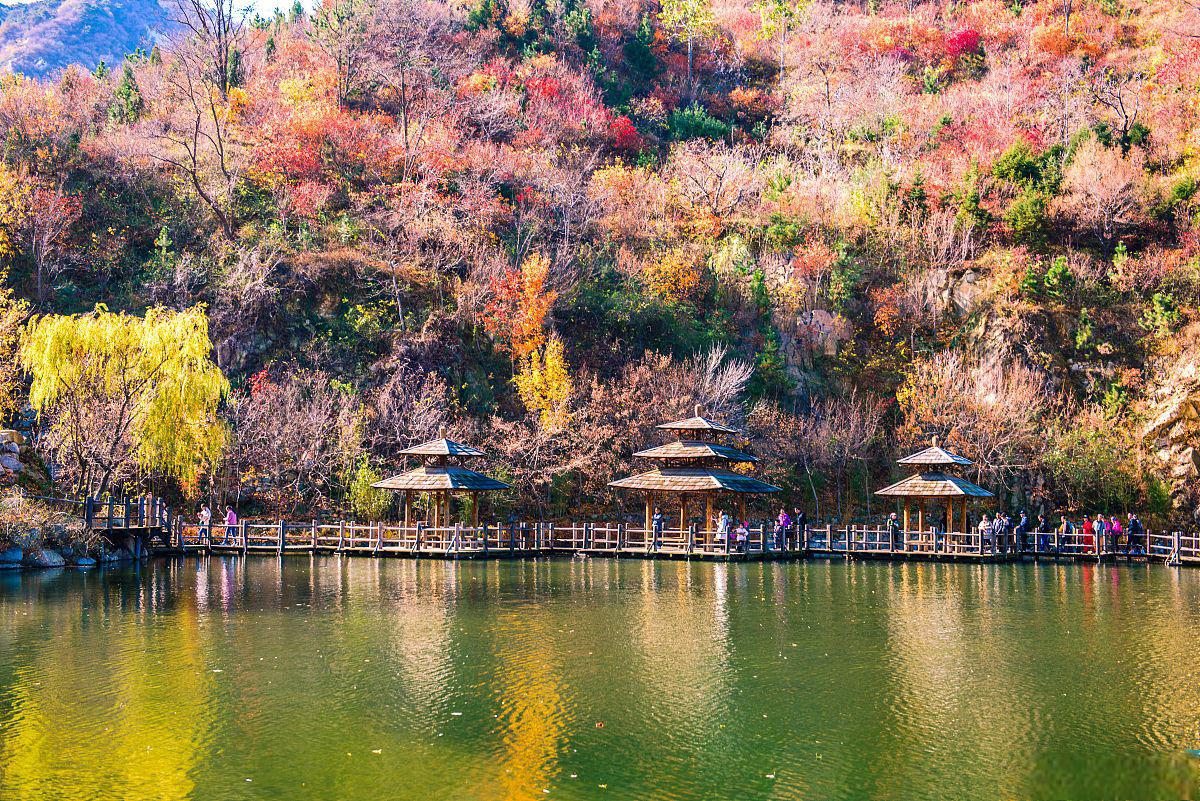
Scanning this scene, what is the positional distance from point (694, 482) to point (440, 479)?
8342 mm

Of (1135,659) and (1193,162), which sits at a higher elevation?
(1193,162)

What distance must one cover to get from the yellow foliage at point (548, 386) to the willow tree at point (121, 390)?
1280 cm

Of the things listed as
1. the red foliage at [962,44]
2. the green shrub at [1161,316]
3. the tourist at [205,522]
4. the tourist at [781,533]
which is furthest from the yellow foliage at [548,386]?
the red foliage at [962,44]

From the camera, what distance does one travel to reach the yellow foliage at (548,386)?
128 feet

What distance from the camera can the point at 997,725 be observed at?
12.4m

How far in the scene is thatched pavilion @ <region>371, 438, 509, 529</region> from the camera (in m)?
32.3

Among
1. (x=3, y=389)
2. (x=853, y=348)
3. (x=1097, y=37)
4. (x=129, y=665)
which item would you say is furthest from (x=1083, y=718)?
(x=1097, y=37)

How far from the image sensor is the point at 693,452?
34188 millimetres

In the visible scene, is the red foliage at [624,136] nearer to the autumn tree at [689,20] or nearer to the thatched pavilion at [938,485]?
the autumn tree at [689,20]

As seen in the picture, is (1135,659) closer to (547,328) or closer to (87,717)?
(87,717)

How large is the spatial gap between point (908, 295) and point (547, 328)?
1708cm

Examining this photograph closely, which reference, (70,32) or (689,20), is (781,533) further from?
(70,32)

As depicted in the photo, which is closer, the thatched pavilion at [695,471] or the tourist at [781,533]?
the thatched pavilion at [695,471]

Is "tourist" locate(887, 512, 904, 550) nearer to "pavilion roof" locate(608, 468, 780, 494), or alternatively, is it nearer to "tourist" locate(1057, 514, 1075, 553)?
"pavilion roof" locate(608, 468, 780, 494)
